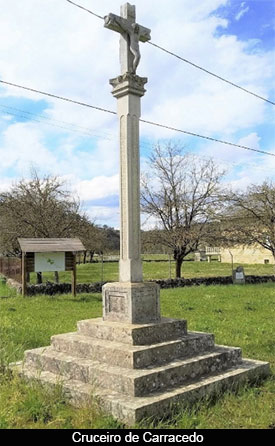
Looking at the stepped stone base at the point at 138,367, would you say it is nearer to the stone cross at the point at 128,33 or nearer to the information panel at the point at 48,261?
the stone cross at the point at 128,33

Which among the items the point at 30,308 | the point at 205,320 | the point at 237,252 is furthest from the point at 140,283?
the point at 237,252

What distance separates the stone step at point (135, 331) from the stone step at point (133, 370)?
0.39m

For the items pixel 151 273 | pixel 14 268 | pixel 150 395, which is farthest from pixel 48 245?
pixel 151 273

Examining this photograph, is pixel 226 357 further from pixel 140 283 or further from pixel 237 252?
pixel 237 252

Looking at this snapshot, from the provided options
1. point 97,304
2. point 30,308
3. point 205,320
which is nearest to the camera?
point 205,320

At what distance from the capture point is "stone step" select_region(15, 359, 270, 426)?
3.96 m

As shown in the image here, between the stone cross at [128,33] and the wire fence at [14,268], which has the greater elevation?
the stone cross at [128,33]

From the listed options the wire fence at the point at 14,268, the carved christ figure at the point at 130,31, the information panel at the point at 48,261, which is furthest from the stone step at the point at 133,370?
the wire fence at the point at 14,268

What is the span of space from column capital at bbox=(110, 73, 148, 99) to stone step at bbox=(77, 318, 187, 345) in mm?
3257

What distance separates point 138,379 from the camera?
4.24 metres

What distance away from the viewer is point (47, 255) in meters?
14.6

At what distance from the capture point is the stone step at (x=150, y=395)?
3.96 m
